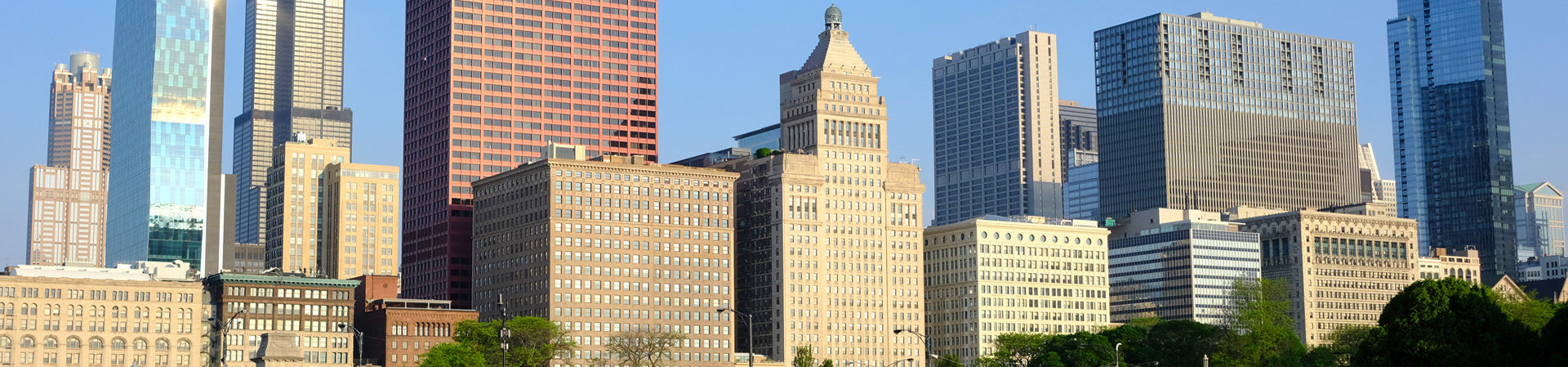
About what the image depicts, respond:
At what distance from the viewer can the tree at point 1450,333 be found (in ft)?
490

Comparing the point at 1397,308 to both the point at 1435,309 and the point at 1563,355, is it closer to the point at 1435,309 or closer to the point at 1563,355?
the point at 1435,309

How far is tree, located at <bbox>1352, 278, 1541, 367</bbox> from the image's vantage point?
14938 cm

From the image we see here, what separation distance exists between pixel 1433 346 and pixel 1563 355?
1037 centimetres

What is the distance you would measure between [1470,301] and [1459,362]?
196 inches

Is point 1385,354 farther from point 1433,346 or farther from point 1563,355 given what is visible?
point 1563,355

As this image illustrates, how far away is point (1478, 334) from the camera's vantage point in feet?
492

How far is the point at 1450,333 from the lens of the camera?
150125mm

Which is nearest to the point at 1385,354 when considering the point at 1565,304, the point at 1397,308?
the point at 1397,308

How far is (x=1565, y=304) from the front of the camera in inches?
5910

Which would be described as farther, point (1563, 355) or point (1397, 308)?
point (1397, 308)

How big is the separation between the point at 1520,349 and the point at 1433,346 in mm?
6375

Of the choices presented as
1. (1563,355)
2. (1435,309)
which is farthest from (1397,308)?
(1563,355)

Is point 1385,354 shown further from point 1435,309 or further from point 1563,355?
point 1563,355

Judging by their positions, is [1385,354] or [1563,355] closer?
[1563,355]
